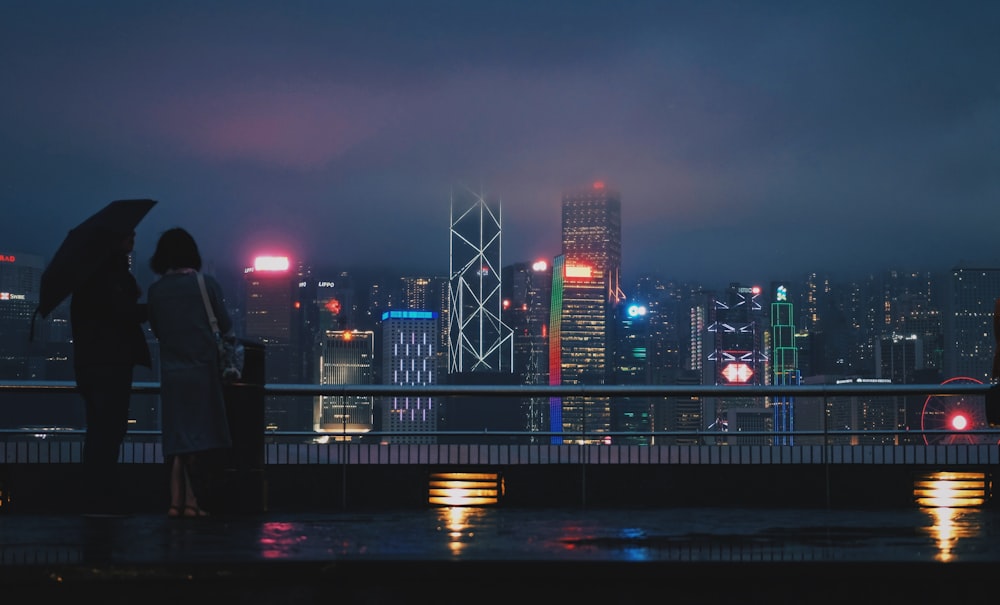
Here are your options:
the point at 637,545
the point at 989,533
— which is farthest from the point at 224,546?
the point at 989,533

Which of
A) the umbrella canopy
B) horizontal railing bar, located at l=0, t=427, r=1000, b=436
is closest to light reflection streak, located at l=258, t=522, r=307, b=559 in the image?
the umbrella canopy

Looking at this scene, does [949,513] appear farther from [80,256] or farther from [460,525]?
[80,256]

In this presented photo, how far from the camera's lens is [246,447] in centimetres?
949

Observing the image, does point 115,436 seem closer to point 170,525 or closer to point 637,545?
point 170,525

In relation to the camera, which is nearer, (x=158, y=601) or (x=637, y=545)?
(x=158, y=601)

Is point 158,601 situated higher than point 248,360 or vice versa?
point 248,360

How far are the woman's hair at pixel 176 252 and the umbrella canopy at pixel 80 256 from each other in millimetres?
245

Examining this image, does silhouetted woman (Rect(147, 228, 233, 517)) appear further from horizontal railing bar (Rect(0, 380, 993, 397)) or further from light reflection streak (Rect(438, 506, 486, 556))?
horizontal railing bar (Rect(0, 380, 993, 397))

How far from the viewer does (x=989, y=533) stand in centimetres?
738

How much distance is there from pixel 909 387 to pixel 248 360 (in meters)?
6.29

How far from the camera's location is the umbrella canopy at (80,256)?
27.8ft

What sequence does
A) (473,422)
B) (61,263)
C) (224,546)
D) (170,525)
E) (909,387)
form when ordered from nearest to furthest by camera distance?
(224,546) → (170,525) → (61,263) → (909,387) → (473,422)

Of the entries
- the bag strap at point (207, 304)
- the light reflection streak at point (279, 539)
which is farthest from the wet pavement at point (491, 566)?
the bag strap at point (207, 304)

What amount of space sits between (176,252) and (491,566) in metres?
4.07
